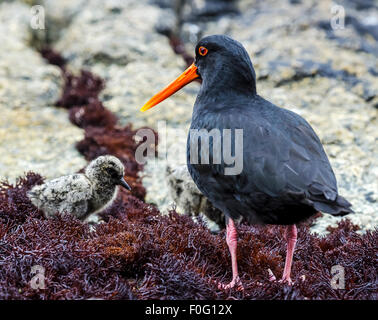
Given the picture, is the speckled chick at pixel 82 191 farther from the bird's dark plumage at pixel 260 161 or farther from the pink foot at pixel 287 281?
the pink foot at pixel 287 281

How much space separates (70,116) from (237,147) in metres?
5.91

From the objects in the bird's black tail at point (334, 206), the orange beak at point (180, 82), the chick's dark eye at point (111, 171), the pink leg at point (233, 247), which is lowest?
the pink leg at point (233, 247)

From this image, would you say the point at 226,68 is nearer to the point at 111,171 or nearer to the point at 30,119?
the point at 111,171

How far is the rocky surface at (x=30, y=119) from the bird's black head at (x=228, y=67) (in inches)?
136

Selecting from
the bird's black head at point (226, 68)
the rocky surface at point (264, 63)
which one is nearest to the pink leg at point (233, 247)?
the bird's black head at point (226, 68)

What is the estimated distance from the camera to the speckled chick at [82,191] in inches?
231

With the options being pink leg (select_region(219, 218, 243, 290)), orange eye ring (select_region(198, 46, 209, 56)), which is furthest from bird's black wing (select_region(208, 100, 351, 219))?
orange eye ring (select_region(198, 46, 209, 56))

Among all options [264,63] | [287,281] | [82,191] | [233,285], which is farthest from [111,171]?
[264,63]

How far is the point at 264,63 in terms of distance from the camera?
10.9 metres

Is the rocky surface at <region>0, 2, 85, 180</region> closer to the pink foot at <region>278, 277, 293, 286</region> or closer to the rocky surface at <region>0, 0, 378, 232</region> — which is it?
the rocky surface at <region>0, 0, 378, 232</region>

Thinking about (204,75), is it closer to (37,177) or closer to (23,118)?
(37,177)

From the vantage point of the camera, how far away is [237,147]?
4.26 m

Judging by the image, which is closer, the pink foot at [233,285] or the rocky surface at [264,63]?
the pink foot at [233,285]

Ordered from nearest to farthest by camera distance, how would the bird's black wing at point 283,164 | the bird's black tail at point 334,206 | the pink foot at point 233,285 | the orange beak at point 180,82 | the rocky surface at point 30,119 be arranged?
the bird's black tail at point 334,206 < the bird's black wing at point 283,164 < the pink foot at point 233,285 < the orange beak at point 180,82 < the rocky surface at point 30,119
